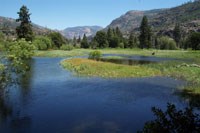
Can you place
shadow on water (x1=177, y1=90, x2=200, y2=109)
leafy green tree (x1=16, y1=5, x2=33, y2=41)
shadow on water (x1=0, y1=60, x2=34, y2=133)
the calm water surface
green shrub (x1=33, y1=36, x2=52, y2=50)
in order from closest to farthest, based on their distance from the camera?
shadow on water (x1=0, y1=60, x2=34, y2=133) → the calm water surface → shadow on water (x1=177, y1=90, x2=200, y2=109) → leafy green tree (x1=16, y1=5, x2=33, y2=41) → green shrub (x1=33, y1=36, x2=52, y2=50)

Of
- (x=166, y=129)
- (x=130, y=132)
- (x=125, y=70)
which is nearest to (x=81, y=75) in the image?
(x=125, y=70)

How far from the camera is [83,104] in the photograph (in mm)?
26219

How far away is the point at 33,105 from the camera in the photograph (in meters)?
25.3

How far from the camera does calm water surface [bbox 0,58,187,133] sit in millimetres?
19922

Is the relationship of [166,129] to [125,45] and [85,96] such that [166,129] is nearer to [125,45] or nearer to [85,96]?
[85,96]

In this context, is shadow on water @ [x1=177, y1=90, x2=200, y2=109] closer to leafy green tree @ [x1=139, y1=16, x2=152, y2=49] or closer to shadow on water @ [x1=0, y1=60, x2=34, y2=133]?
shadow on water @ [x1=0, y1=60, x2=34, y2=133]

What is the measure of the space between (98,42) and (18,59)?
13316 cm

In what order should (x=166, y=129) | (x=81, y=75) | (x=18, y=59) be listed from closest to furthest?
(x=166, y=129) < (x=18, y=59) < (x=81, y=75)

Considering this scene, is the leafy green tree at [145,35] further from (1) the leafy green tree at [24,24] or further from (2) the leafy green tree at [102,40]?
(1) the leafy green tree at [24,24]

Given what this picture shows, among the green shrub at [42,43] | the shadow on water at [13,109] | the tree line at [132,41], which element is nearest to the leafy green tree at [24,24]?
the green shrub at [42,43]

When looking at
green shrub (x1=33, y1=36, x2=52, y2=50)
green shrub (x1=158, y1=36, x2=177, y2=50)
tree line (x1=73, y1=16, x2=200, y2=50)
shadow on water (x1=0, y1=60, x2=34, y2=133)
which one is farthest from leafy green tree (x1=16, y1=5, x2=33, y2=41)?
green shrub (x1=158, y1=36, x2=177, y2=50)

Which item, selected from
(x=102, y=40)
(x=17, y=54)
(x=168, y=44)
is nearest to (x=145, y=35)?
(x=168, y=44)

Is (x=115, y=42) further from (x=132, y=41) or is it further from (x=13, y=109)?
(x=13, y=109)

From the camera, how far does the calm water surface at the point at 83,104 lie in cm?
1992
